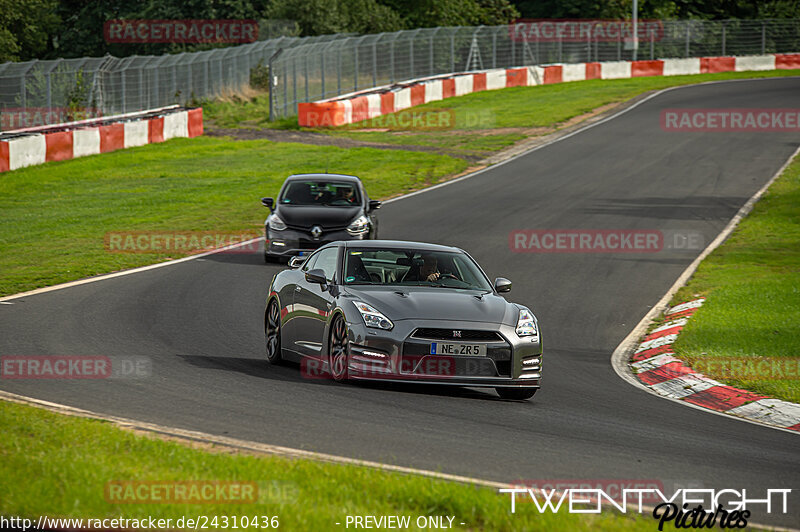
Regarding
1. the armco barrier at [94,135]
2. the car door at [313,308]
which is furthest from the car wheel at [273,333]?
the armco barrier at [94,135]

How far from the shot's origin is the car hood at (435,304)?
400 inches

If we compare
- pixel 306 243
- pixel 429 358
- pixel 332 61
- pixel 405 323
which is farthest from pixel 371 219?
pixel 332 61

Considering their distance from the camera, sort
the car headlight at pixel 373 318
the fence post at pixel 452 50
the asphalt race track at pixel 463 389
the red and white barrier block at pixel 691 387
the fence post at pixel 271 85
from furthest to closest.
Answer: the fence post at pixel 452 50 → the fence post at pixel 271 85 → the red and white barrier block at pixel 691 387 → the car headlight at pixel 373 318 → the asphalt race track at pixel 463 389

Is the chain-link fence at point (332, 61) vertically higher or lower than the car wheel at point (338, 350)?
higher

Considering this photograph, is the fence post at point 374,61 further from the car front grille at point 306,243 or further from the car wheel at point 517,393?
the car wheel at point 517,393

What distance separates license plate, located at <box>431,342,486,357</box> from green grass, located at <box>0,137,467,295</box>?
881cm

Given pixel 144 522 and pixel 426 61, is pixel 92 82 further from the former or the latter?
pixel 144 522

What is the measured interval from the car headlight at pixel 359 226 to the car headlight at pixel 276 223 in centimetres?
118

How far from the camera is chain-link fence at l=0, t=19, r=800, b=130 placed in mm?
38812

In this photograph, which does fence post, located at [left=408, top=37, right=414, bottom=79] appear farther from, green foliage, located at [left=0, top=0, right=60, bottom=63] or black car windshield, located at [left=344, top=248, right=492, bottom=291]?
black car windshield, located at [left=344, top=248, right=492, bottom=291]

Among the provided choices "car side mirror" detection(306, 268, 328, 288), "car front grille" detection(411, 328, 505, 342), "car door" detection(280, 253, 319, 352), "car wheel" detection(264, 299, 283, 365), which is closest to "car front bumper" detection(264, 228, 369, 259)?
"car wheel" detection(264, 299, 283, 365)

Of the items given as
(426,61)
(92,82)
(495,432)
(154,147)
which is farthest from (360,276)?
(426,61)

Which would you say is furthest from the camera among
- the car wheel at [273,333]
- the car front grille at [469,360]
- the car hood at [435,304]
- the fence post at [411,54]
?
the fence post at [411,54]

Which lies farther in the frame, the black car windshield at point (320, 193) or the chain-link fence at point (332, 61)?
the chain-link fence at point (332, 61)
